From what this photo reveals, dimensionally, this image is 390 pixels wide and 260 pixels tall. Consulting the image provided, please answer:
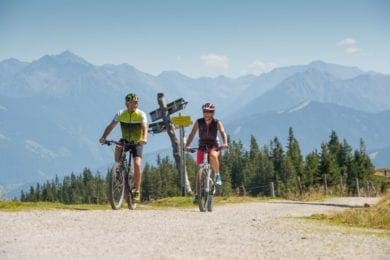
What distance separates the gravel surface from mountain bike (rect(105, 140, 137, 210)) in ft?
6.78

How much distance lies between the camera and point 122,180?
49.0ft

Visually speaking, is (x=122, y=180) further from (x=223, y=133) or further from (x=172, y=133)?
(x=172, y=133)

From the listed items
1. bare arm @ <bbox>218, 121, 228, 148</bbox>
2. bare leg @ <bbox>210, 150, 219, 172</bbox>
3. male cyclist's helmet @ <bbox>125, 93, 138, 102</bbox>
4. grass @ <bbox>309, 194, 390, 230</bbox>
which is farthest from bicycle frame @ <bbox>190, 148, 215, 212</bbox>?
grass @ <bbox>309, 194, 390, 230</bbox>

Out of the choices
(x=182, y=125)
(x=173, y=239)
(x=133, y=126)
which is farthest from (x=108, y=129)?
(x=182, y=125)

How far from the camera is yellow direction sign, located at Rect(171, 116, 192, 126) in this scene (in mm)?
23609

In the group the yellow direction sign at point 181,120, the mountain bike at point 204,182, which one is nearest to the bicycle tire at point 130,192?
the mountain bike at point 204,182

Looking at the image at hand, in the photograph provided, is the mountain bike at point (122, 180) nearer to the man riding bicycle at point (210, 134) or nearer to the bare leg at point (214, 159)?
the man riding bicycle at point (210, 134)

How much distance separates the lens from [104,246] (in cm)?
855

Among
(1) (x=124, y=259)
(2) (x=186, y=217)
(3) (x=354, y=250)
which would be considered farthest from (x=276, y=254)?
(2) (x=186, y=217)

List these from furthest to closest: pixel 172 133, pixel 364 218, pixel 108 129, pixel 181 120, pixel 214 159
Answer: pixel 172 133 < pixel 181 120 < pixel 108 129 < pixel 214 159 < pixel 364 218

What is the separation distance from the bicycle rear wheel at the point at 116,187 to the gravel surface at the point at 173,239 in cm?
203

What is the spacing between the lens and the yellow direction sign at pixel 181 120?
2361 centimetres

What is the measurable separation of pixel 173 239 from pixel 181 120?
48.1 ft

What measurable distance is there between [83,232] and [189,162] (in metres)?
148
